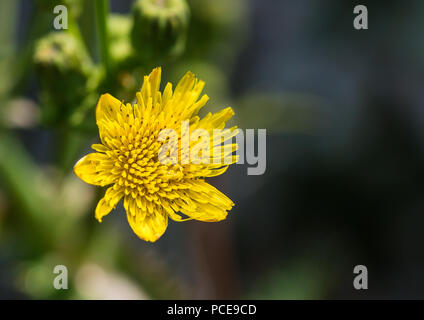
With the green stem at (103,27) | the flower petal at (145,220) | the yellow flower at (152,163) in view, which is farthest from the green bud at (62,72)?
the flower petal at (145,220)

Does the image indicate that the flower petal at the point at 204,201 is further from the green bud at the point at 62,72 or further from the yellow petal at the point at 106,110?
the green bud at the point at 62,72

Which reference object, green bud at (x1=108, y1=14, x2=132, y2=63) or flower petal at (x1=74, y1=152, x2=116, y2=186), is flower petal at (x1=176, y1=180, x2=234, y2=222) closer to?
flower petal at (x1=74, y1=152, x2=116, y2=186)

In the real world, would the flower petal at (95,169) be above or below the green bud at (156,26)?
below

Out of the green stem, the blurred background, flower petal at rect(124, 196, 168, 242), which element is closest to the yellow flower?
flower petal at rect(124, 196, 168, 242)

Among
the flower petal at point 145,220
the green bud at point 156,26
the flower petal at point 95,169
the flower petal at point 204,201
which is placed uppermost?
the green bud at point 156,26
